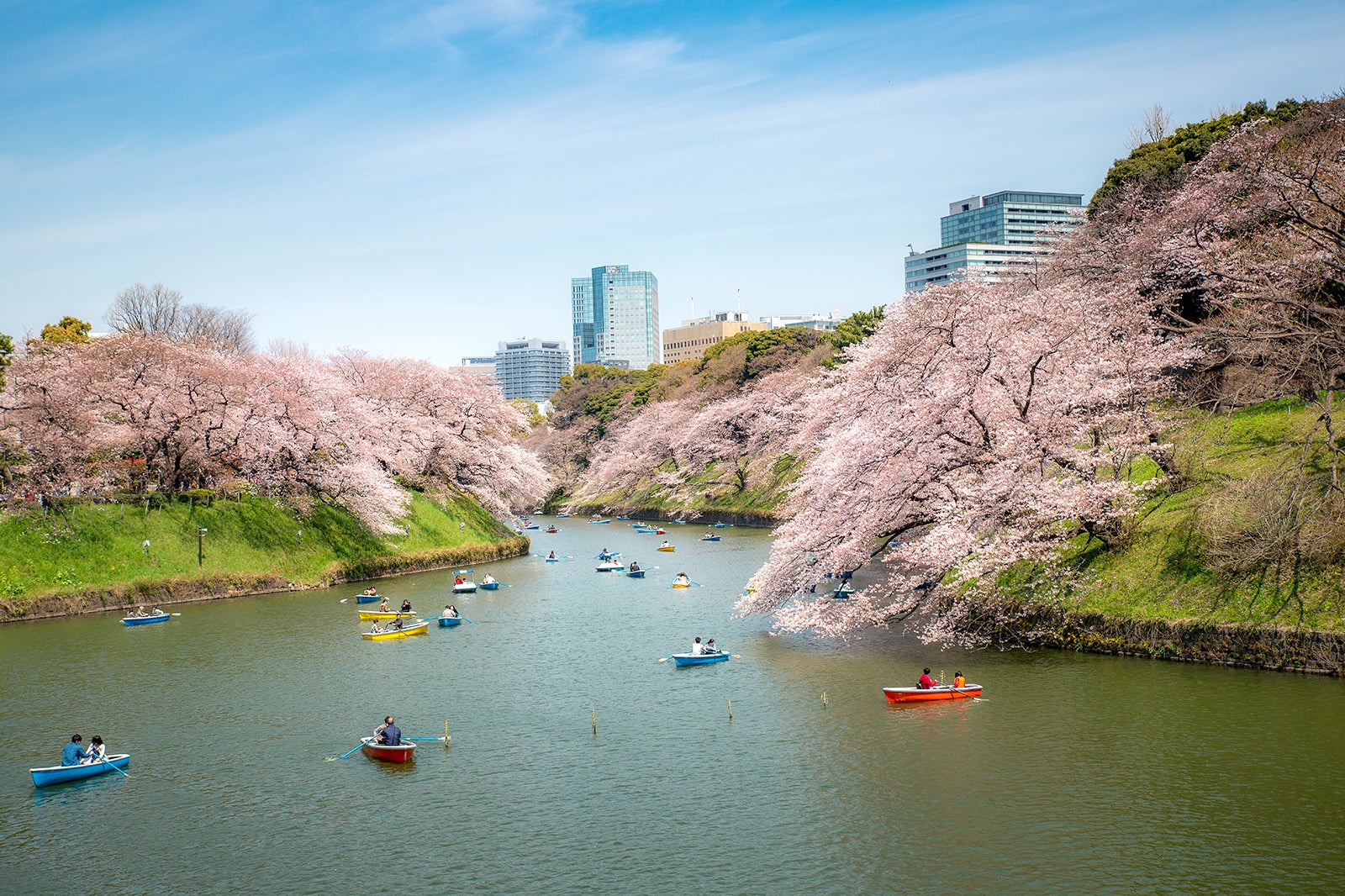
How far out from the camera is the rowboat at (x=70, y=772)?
70.5 ft

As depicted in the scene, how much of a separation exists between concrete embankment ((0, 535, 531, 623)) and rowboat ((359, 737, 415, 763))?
2676 cm

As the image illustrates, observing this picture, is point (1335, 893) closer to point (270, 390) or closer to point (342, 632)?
point (342, 632)

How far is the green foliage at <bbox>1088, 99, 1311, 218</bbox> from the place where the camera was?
44906 millimetres

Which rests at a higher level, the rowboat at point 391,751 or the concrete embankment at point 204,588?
the concrete embankment at point 204,588

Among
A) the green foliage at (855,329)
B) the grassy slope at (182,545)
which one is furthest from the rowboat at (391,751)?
the green foliage at (855,329)

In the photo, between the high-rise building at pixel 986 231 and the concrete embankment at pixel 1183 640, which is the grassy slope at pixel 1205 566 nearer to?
the concrete embankment at pixel 1183 640

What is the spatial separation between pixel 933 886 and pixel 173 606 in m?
40.2

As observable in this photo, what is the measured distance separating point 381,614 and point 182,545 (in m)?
14.6

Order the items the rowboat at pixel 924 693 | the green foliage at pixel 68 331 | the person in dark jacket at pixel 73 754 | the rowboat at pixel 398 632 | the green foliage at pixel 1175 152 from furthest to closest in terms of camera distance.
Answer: the green foliage at pixel 68 331 < the green foliage at pixel 1175 152 < the rowboat at pixel 398 632 < the rowboat at pixel 924 693 < the person in dark jacket at pixel 73 754

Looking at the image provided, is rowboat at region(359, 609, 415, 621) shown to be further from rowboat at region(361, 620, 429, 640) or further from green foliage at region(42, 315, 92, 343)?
green foliage at region(42, 315, 92, 343)

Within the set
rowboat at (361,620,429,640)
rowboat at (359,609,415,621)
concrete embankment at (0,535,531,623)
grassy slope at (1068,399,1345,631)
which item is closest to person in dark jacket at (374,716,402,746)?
rowboat at (361,620,429,640)

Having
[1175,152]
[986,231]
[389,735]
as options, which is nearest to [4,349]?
[389,735]

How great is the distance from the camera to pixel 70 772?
2169 centimetres

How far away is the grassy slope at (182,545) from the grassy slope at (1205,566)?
40.3 m
